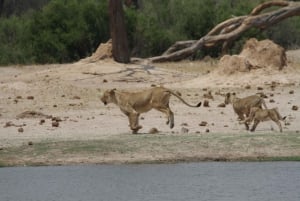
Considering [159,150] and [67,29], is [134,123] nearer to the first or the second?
[159,150]

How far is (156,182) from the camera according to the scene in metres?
13.2

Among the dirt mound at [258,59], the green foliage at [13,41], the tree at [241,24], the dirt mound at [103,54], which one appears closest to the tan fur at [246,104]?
the dirt mound at [258,59]

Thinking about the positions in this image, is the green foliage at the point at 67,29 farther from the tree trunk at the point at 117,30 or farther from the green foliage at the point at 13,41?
the tree trunk at the point at 117,30

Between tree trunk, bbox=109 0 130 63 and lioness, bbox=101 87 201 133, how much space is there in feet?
43.0

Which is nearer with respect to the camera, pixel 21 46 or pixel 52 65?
pixel 52 65

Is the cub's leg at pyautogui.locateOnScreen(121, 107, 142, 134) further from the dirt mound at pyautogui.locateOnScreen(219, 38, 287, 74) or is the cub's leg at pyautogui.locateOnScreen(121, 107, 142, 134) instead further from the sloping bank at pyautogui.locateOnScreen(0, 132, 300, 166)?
the dirt mound at pyautogui.locateOnScreen(219, 38, 287, 74)

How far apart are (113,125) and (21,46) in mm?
20251

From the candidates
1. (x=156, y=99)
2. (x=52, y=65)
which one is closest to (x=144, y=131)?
(x=156, y=99)

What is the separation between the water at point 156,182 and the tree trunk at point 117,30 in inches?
653

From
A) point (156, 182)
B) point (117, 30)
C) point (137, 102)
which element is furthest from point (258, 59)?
point (156, 182)

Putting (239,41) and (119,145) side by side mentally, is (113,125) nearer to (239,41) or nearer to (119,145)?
(119,145)

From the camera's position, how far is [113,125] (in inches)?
755

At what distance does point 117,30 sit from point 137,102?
44.9 feet

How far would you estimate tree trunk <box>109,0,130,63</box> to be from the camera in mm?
31188
